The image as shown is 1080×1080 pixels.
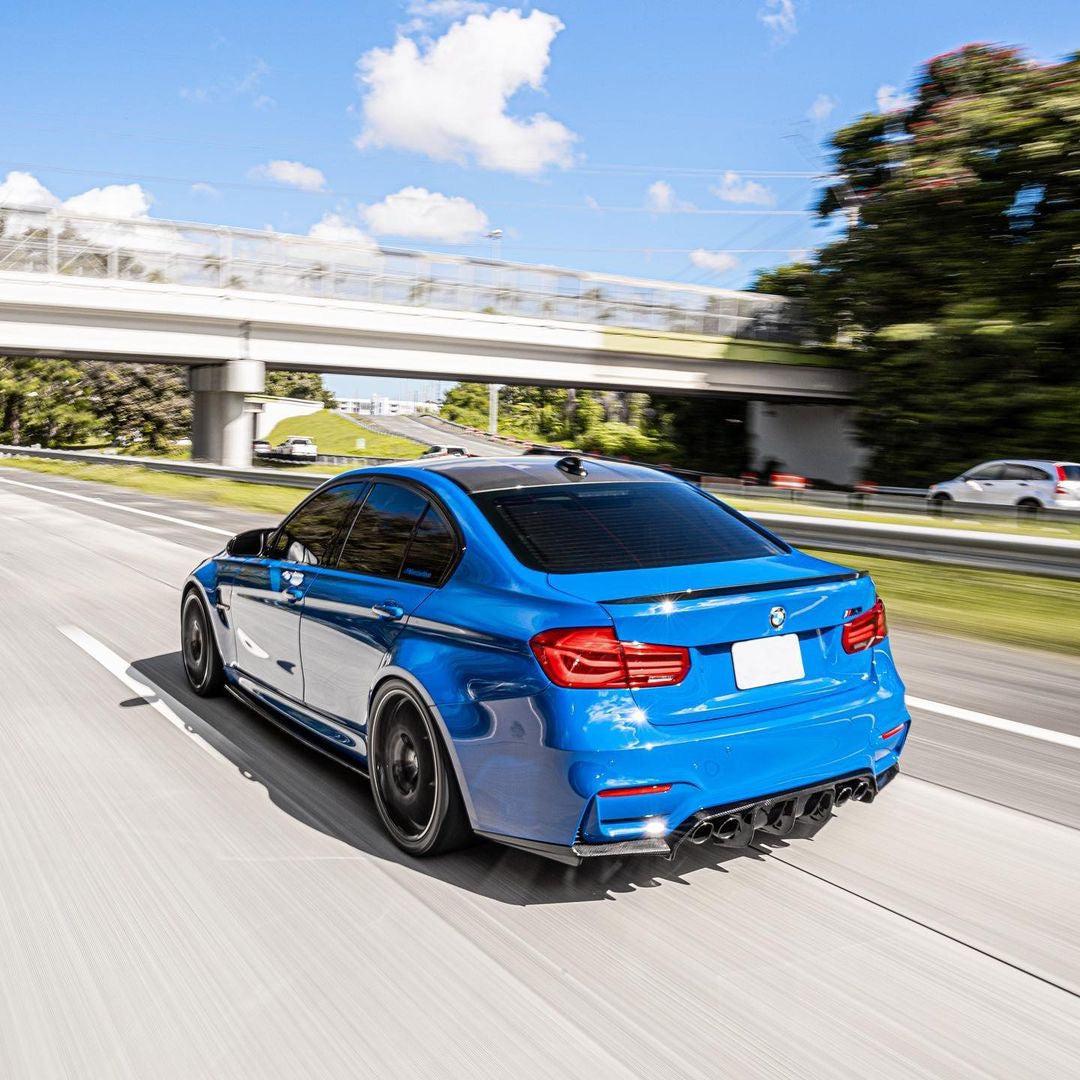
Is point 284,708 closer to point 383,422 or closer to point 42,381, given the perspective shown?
point 42,381

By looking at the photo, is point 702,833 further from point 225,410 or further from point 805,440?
point 805,440

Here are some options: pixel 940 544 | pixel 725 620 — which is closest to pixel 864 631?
pixel 725 620

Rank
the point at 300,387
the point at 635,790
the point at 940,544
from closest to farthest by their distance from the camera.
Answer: the point at 635,790
the point at 940,544
the point at 300,387

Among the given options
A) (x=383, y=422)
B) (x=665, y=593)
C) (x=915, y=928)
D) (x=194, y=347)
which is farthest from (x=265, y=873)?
(x=383, y=422)

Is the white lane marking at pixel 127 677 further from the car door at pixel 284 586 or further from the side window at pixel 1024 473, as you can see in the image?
the side window at pixel 1024 473

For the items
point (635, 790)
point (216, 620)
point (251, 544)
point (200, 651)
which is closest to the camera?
point (635, 790)

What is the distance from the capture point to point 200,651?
21.1 feet

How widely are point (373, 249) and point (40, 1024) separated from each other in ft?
113

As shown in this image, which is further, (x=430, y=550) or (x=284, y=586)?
(x=284, y=586)

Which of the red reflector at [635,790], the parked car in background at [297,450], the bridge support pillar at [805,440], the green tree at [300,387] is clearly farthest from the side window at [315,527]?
the green tree at [300,387]

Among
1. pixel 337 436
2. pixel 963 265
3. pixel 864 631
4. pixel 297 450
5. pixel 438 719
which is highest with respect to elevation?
pixel 963 265

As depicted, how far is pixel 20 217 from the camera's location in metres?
30.9

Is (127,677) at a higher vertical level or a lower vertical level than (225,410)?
lower

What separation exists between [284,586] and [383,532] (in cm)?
75
